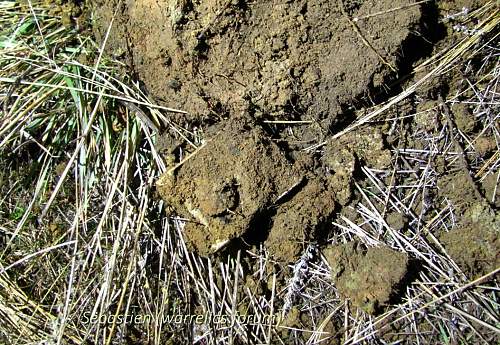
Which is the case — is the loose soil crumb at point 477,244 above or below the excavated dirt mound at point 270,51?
below

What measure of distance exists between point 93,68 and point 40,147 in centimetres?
42

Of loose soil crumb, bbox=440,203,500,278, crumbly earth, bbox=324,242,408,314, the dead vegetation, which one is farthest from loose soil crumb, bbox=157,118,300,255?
loose soil crumb, bbox=440,203,500,278

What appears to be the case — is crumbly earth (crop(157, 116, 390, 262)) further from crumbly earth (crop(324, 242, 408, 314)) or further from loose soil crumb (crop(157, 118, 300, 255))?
crumbly earth (crop(324, 242, 408, 314))

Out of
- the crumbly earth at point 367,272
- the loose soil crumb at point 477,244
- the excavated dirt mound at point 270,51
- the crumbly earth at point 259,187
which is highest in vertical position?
the excavated dirt mound at point 270,51

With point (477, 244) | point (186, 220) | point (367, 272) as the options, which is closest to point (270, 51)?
point (186, 220)

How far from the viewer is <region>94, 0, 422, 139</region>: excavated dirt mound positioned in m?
1.50

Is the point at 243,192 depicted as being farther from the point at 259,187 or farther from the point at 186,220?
the point at 186,220

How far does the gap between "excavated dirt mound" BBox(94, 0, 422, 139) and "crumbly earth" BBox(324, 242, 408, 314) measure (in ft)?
1.59

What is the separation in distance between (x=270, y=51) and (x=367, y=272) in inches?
34.4

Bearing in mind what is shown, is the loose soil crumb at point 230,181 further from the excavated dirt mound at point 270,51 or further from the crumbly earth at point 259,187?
the excavated dirt mound at point 270,51

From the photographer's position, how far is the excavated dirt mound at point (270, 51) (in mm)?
1496

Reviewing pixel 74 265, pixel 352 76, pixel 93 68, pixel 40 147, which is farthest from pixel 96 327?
pixel 352 76

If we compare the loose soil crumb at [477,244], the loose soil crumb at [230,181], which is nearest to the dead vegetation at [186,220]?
the loose soil crumb at [477,244]

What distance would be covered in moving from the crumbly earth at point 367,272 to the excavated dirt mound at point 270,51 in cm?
48
